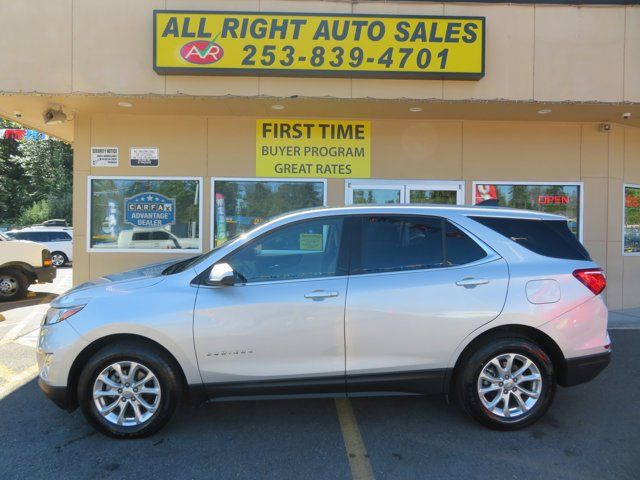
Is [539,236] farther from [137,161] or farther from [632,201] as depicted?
[137,161]

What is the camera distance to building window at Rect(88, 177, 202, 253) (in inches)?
334

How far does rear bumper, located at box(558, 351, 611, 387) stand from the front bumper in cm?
1023

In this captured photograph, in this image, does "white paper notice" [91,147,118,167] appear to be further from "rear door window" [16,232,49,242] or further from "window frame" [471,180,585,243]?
"rear door window" [16,232,49,242]

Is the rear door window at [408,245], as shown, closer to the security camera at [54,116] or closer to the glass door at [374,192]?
the glass door at [374,192]

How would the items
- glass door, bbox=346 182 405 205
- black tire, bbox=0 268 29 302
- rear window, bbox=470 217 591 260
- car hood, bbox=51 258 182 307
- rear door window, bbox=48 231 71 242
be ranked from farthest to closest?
rear door window, bbox=48 231 71 242 < black tire, bbox=0 268 29 302 < glass door, bbox=346 182 405 205 < rear window, bbox=470 217 591 260 < car hood, bbox=51 258 182 307

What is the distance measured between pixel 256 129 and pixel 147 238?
274cm

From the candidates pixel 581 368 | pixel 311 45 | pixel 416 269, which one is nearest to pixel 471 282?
pixel 416 269

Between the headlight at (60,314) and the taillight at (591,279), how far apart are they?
12.7 feet

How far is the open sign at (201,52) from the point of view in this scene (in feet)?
23.0

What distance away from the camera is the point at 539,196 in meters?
8.73

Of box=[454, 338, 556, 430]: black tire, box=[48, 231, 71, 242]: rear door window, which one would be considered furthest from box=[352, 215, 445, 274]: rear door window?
box=[48, 231, 71, 242]: rear door window

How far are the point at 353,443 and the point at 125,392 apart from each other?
1744mm

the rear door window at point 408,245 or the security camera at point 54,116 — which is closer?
the rear door window at point 408,245

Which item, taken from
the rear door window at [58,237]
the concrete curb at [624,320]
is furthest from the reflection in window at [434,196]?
the rear door window at [58,237]
